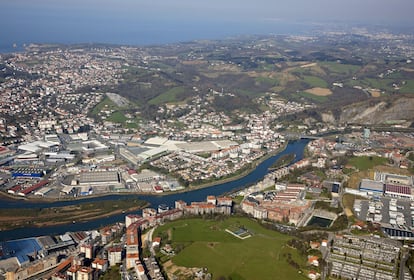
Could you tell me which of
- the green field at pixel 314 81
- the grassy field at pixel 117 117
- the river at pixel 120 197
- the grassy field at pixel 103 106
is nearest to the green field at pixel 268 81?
the green field at pixel 314 81

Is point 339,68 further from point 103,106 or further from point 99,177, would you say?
point 99,177

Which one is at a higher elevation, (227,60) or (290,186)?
(227,60)

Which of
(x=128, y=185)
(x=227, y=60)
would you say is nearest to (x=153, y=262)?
(x=128, y=185)

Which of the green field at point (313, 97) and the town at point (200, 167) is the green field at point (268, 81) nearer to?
the town at point (200, 167)

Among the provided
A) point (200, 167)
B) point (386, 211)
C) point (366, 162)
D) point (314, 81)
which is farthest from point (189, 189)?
point (314, 81)

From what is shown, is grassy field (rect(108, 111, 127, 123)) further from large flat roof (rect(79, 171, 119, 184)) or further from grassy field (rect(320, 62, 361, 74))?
grassy field (rect(320, 62, 361, 74))

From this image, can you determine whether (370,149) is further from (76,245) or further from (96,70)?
(96,70)

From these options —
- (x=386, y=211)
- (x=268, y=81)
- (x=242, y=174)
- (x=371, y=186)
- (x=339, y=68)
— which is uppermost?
(x=339, y=68)
